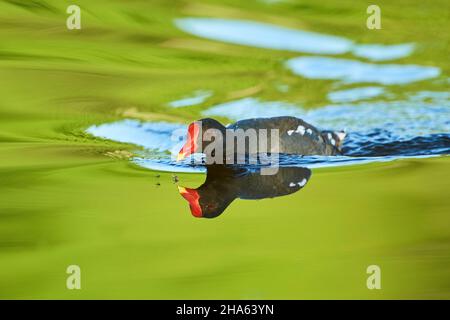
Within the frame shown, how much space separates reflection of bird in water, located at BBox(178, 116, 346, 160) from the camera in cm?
596

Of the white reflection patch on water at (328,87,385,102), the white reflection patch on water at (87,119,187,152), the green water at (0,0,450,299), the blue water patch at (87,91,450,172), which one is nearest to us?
the green water at (0,0,450,299)

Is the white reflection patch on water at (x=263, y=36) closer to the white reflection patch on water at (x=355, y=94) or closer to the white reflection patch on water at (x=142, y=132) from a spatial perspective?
the white reflection patch on water at (x=355, y=94)

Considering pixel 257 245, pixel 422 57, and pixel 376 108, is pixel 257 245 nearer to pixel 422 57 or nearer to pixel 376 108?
pixel 376 108

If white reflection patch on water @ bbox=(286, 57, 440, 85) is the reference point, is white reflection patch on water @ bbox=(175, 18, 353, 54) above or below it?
above

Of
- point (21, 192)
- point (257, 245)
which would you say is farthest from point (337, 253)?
point (21, 192)

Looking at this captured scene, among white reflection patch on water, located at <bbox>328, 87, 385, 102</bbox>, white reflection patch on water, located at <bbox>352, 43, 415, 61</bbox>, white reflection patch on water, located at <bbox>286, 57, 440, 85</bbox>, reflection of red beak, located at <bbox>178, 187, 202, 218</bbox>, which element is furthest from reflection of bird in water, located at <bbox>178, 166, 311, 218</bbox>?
white reflection patch on water, located at <bbox>352, 43, 415, 61</bbox>

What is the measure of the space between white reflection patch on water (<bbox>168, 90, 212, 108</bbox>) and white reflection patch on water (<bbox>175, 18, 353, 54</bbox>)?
3.20 feet

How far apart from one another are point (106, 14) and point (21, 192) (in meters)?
3.70

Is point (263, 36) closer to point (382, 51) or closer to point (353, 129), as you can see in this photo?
point (382, 51)

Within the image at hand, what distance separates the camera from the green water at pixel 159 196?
170 inches

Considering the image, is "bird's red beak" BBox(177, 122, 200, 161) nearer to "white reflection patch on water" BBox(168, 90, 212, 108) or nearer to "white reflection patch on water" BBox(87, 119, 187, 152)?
"white reflection patch on water" BBox(87, 119, 187, 152)

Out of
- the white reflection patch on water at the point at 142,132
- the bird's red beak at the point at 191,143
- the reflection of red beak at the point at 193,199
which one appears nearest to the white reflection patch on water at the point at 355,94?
the white reflection patch on water at the point at 142,132

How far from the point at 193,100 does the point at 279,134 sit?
202 cm

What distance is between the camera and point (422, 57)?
8727 mm
